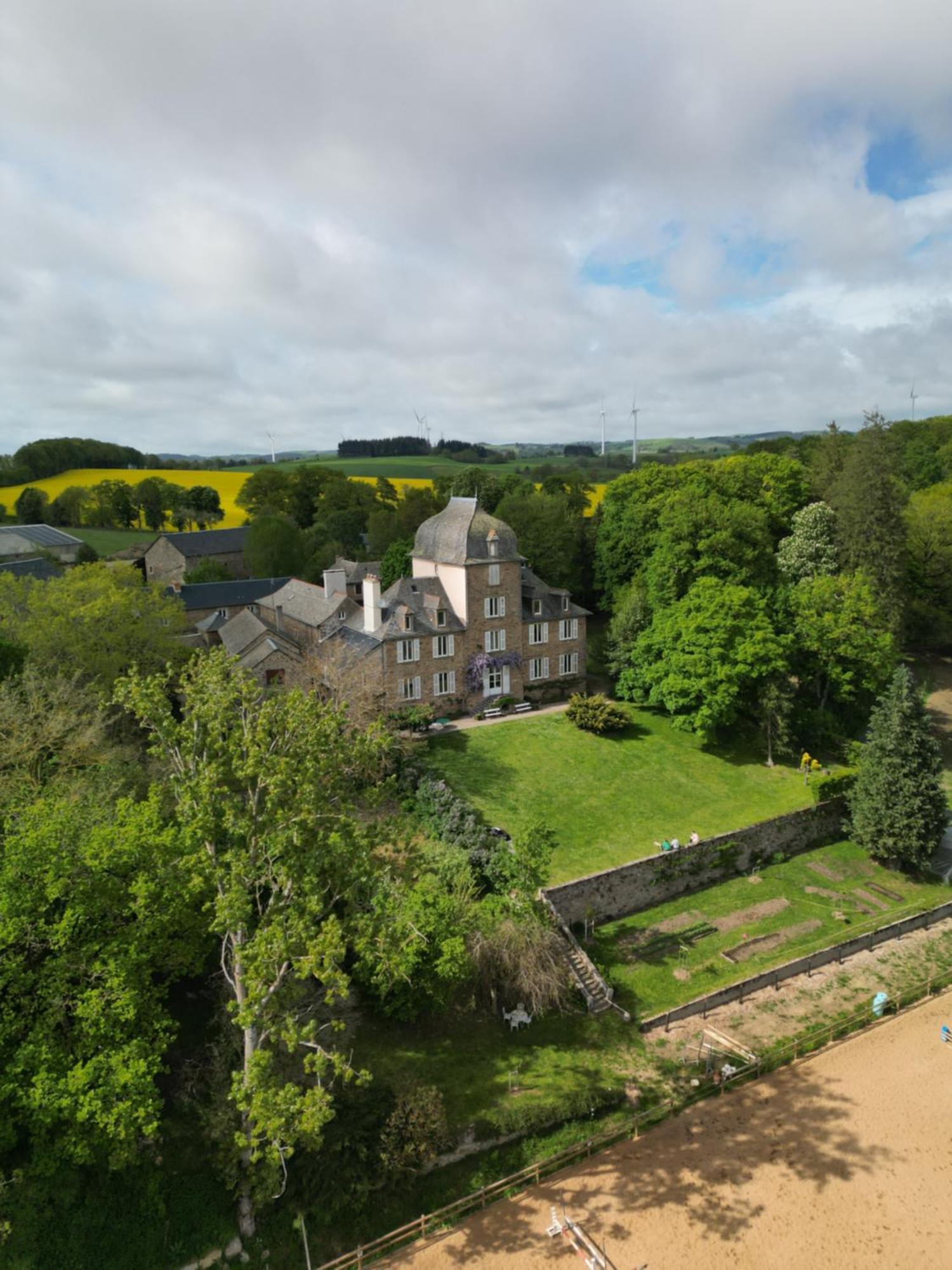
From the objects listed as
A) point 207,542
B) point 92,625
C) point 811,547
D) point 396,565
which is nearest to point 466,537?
point 396,565

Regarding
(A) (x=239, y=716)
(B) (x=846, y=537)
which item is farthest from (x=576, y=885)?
(B) (x=846, y=537)

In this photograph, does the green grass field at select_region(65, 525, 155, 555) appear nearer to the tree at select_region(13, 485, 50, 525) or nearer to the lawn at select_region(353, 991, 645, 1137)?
the tree at select_region(13, 485, 50, 525)

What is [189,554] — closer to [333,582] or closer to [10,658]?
[333,582]

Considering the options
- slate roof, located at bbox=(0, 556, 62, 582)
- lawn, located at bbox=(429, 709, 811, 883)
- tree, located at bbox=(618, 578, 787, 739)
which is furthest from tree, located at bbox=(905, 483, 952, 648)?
slate roof, located at bbox=(0, 556, 62, 582)

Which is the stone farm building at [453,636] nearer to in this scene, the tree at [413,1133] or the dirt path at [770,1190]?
the tree at [413,1133]

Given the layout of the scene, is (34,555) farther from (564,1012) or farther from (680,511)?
(564,1012)

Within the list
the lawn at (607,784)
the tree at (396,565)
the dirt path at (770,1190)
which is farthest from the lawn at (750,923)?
the tree at (396,565)
